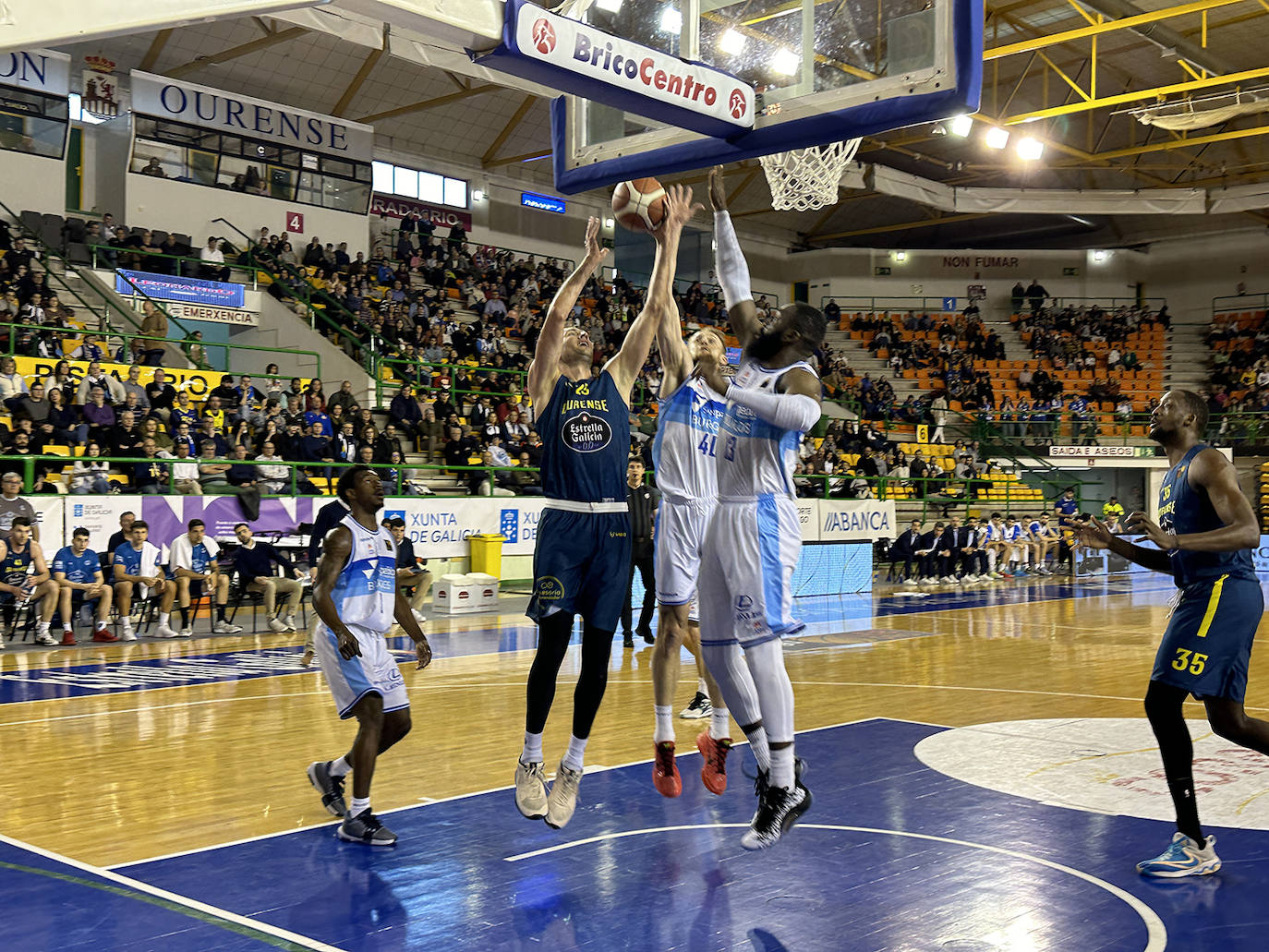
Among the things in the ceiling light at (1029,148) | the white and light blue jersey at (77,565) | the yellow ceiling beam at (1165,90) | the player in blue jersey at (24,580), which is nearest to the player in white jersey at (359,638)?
the player in blue jersey at (24,580)

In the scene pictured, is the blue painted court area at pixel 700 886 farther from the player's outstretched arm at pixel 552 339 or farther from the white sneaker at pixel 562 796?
the player's outstretched arm at pixel 552 339

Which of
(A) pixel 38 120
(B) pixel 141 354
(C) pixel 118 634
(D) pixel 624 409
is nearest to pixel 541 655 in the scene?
(D) pixel 624 409

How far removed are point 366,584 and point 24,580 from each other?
7801 millimetres

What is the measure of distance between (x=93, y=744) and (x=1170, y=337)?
3656 centimetres

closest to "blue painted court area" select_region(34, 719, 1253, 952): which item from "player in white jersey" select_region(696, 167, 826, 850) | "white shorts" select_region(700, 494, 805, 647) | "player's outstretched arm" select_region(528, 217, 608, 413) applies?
"player in white jersey" select_region(696, 167, 826, 850)

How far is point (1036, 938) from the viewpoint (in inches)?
157

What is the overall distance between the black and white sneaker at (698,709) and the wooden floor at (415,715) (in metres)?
0.34

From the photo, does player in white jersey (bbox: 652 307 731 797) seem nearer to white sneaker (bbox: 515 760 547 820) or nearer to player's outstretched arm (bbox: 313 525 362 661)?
white sneaker (bbox: 515 760 547 820)

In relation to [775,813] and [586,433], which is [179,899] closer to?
[775,813]

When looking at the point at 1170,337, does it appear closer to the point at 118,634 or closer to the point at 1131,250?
the point at 1131,250

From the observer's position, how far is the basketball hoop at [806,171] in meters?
8.20

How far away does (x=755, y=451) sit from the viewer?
516cm

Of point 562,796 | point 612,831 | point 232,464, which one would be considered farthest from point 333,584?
point 232,464

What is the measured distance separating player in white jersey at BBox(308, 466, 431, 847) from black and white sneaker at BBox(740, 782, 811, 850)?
1.65m
